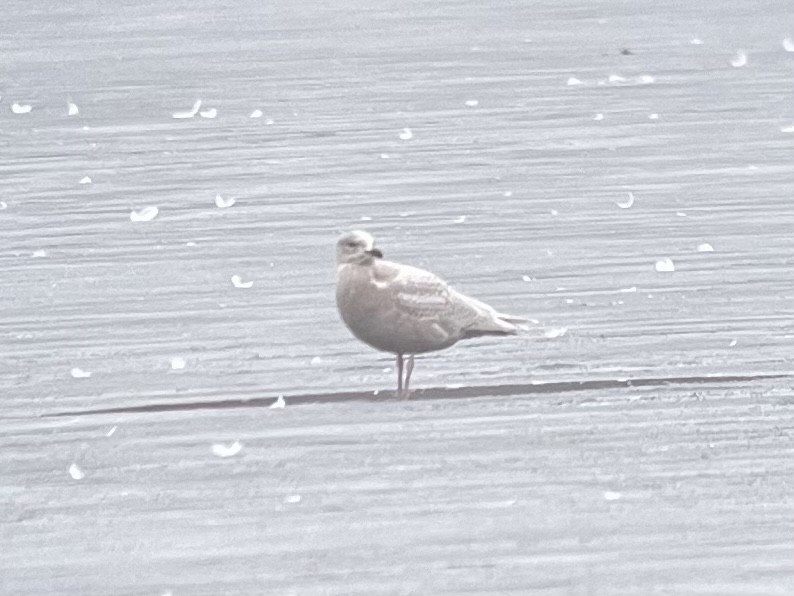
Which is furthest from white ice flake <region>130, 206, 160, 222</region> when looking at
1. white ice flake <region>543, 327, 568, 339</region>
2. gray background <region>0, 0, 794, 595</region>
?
white ice flake <region>543, 327, 568, 339</region>

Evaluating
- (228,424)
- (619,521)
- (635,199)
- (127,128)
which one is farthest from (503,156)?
(619,521)

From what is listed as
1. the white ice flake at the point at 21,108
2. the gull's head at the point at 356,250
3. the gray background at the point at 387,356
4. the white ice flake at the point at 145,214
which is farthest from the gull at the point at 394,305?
the white ice flake at the point at 21,108

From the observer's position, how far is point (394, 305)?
5.83 meters

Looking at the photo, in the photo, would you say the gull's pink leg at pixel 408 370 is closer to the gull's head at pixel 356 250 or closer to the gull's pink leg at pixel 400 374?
the gull's pink leg at pixel 400 374

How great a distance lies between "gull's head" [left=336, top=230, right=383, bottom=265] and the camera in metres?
5.83

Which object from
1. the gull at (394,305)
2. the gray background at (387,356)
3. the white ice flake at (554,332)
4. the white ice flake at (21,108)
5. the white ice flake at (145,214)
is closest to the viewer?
the gray background at (387,356)

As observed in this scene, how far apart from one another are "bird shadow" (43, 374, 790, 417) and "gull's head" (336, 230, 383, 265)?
0.35 m

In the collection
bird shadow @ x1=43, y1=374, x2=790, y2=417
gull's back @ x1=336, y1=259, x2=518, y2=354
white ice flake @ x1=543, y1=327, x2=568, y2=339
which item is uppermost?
gull's back @ x1=336, y1=259, x2=518, y2=354

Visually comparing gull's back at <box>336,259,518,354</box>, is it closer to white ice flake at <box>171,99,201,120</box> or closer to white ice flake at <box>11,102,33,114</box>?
white ice flake at <box>171,99,201,120</box>

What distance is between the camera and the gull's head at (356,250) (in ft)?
19.1

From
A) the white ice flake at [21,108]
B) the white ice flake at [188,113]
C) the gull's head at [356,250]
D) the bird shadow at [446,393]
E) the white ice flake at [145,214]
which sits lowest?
the white ice flake at [21,108]

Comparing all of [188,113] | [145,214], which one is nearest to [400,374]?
[145,214]

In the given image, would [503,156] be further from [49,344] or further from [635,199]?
[49,344]

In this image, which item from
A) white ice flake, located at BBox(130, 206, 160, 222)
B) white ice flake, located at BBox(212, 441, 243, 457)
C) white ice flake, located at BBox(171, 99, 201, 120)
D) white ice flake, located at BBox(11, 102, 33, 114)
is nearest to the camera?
white ice flake, located at BBox(212, 441, 243, 457)
